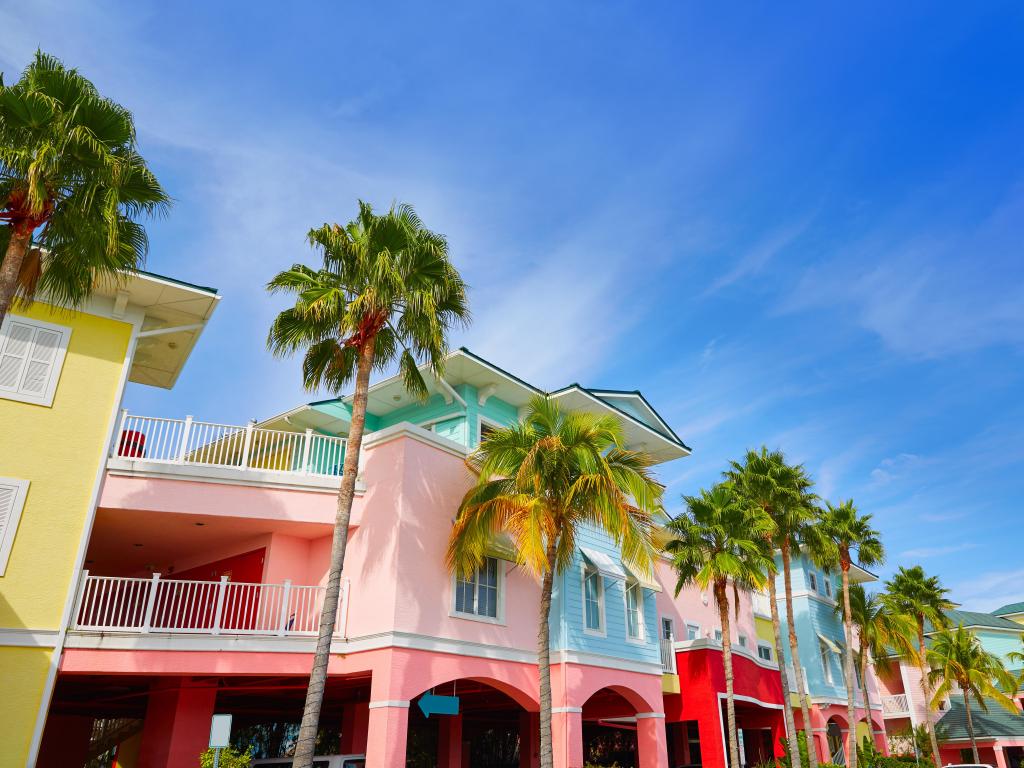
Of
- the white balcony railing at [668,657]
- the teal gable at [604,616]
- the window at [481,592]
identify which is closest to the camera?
the window at [481,592]

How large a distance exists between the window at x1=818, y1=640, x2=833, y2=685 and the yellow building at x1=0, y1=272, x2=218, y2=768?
34578mm

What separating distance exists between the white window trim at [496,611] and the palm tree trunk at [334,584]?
12.0 ft

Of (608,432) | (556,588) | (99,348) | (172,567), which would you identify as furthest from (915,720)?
(99,348)

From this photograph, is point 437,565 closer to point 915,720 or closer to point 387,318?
point 387,318

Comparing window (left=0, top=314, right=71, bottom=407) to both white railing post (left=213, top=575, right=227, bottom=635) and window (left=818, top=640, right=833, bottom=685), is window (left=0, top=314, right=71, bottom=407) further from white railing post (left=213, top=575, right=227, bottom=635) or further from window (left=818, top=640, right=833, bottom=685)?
window (left=818, top=640, right=833, bottom=685)

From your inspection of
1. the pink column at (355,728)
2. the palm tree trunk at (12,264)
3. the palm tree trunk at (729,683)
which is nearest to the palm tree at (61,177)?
the palm tree trunk at (12,264)

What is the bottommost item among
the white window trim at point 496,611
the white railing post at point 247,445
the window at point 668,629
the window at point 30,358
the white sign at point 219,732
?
the white sign at point 219,732

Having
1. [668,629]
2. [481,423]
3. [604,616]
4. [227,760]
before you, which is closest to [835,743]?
[668,629]

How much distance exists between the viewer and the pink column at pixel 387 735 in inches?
596

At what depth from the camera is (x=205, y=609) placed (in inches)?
653

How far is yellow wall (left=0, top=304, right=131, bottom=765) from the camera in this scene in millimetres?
13914

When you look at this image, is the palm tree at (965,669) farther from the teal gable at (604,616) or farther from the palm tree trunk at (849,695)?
the teal gable at (604,616)

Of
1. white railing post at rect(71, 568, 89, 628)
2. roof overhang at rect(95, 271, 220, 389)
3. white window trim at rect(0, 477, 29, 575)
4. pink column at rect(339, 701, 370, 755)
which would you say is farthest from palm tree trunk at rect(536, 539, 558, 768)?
white window trim at rect(0, 477, 29, 575)

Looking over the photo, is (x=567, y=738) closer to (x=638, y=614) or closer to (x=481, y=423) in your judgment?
(x=638, y=614)
